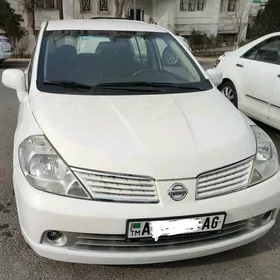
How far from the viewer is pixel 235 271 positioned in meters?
2.47

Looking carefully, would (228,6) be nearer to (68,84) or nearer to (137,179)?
(68,84)

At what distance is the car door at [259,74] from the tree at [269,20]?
651 inches

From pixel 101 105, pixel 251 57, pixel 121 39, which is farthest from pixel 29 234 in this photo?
pixel 251 57

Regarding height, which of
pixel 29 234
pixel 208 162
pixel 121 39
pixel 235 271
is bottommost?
pixel 235 271

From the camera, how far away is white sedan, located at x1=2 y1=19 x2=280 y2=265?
2070mm

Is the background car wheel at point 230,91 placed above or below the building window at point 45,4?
above

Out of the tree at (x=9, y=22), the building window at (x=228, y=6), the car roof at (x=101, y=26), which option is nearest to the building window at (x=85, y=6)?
the tree at (x=9, y=22)

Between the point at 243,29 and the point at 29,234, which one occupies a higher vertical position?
the point at 29,234

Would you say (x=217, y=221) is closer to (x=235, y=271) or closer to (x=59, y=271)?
(x=235, y=271)

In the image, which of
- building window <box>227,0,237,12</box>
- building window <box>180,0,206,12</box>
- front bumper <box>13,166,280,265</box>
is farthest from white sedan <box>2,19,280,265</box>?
building window <box>227,0,237,12</box>

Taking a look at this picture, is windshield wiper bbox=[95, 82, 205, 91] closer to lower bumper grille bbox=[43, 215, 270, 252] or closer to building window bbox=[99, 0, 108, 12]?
lower bumper grille bbox=[43, 215, 270, 252]

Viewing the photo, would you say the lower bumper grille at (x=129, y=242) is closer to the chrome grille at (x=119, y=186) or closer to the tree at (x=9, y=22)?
the chrome grille at (x=119, y=186)

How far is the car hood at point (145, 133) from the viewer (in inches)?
83.7

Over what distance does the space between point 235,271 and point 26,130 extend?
5.40 feet
